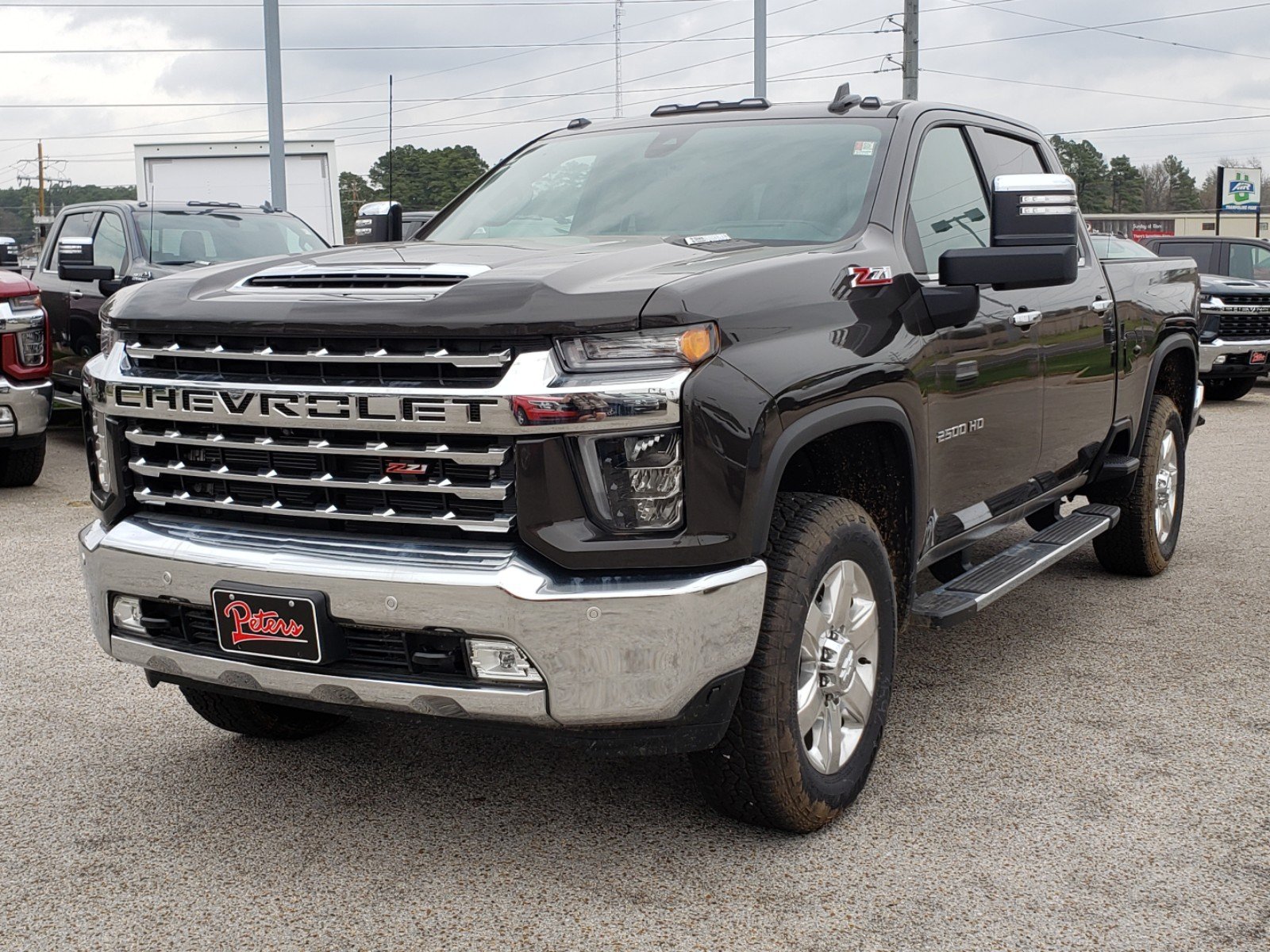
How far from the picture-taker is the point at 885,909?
3049 millimetres

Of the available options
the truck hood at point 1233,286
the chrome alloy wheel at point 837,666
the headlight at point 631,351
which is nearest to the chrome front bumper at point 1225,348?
the truck hood at point 1233,286

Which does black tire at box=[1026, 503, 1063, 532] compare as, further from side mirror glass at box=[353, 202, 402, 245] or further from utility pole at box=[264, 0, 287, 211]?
utility pole at box=[264, 0, 287, 211]

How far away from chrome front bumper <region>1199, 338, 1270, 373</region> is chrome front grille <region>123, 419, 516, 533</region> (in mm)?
13305

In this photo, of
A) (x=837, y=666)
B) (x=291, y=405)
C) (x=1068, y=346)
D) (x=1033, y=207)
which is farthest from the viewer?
(x=1068, y=346)

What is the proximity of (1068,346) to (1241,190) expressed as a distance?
30130 millimetres

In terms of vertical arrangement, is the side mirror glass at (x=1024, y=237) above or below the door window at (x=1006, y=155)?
→ below

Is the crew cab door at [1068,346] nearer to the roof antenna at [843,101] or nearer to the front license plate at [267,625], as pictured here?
the roof antenna at [843,101]

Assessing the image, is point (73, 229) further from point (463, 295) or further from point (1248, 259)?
point (1248, 259)

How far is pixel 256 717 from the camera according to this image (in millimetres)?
4055

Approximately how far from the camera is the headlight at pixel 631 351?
2.90m

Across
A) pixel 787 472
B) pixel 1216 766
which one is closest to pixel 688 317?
pixel 787 472

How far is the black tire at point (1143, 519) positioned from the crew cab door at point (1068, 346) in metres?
0.64

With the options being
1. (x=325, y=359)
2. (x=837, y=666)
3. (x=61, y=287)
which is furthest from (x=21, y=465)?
(x=837, y=666)

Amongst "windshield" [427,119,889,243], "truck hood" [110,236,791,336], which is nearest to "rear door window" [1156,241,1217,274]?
"windshield" [427,119,889,243]
